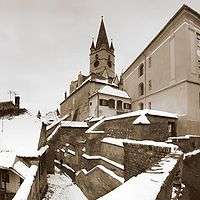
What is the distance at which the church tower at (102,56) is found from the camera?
1986 inches

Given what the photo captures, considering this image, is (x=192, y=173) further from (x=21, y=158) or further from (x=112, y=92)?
(x=112, y=92)

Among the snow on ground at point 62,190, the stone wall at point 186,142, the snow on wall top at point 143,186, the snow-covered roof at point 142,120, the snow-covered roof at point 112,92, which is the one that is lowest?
the snow on ground at point 62,190

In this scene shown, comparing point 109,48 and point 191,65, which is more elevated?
point 109,48

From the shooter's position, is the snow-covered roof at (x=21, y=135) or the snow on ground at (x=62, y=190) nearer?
the snow-covered roof at (x=21, y=135)

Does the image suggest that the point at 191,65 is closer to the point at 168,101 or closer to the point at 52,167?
the point at 168,101

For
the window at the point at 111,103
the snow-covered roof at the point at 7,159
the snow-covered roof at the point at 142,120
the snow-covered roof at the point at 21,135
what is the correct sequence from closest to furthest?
the snow-covered roof at the point at 7,159
the snow-covered roof at the point at 21,135
the snow-covered roof at the point at 142,120
the window at the point at 111,103

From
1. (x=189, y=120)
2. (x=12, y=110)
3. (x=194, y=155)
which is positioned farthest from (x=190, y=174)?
(x=12, y=110)

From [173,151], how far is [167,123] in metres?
11.2

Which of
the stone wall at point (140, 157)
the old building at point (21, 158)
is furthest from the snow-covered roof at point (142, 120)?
the old building at point (21, 158)

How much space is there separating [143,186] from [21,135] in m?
16.2

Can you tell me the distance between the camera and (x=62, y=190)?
19.1 meters

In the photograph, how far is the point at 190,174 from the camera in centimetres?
1424

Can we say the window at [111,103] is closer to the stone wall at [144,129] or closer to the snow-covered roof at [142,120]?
the stone wall at [144,129]

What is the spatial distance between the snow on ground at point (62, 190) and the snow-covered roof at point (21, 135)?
12.6 ft
